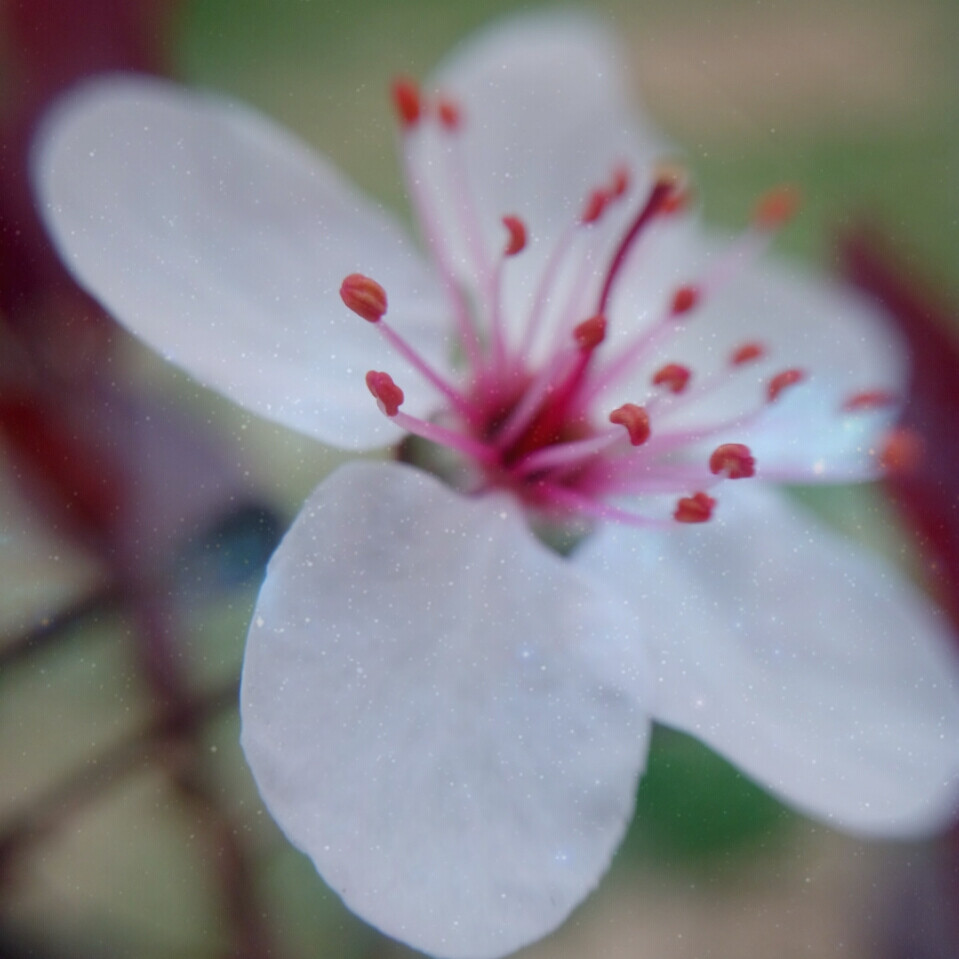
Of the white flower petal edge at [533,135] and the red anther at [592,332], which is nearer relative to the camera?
the red anther at [592,332]

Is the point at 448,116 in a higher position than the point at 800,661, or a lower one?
higher

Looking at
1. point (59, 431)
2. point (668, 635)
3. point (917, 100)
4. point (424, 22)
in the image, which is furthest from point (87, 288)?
point (917, 100)

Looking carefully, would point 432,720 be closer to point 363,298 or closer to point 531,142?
point 363,298

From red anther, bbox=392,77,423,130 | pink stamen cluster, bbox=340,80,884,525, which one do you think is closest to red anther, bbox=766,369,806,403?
pink stamen cluster, bbox=340,80,884,525

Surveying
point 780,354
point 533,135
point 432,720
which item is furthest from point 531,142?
point 432,720

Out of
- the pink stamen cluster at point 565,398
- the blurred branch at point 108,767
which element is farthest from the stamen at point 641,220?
the blurred branch at point 108,767

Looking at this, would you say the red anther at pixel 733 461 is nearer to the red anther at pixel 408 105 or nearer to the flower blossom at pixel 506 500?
the flower blossom at pixel 506 500

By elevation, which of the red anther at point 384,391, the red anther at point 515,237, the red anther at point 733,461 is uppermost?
the red anther at point 384,391
